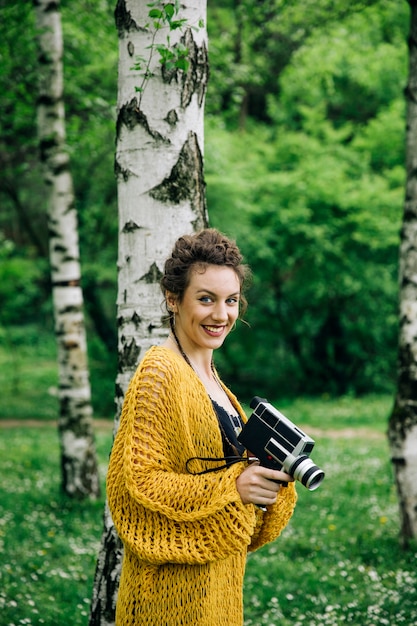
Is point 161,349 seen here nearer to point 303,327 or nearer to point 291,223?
point 291,223

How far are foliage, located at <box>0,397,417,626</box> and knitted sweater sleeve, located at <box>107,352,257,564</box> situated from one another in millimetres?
2409

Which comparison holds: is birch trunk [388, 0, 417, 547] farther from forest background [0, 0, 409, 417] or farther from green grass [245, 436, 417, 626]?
forest background [0, 0, 409, 417]

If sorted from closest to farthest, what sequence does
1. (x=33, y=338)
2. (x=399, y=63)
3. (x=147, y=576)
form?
(x=147, y=576)
(x=399, y=63)
(x=33, y=338)

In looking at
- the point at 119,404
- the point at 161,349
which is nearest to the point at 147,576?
the point at 161,349

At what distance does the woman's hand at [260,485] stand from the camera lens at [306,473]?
0.05 m

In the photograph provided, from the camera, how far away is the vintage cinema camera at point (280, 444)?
198 centimetres

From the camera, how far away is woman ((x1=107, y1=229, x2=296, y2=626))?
6.62 feet

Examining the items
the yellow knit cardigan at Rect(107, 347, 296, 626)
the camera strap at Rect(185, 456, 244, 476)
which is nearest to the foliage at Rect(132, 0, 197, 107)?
the yellow knit cardigan at Rect(107, 347, 296, 626)

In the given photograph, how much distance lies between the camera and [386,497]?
283 inches

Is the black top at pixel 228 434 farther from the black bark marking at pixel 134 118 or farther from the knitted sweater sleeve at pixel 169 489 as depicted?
the black bark marking at pixel 134 118

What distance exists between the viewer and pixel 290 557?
5395 millimetres

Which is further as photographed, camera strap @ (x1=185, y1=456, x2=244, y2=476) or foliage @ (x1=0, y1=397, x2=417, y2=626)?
foliage @ (x1=0, y1=397, x2=417, y2=626)

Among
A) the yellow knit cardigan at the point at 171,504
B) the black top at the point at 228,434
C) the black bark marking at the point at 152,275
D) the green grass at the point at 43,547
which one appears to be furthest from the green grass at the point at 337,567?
the black bark marking at the point at 152,275

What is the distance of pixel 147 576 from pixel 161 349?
30.8 inches
